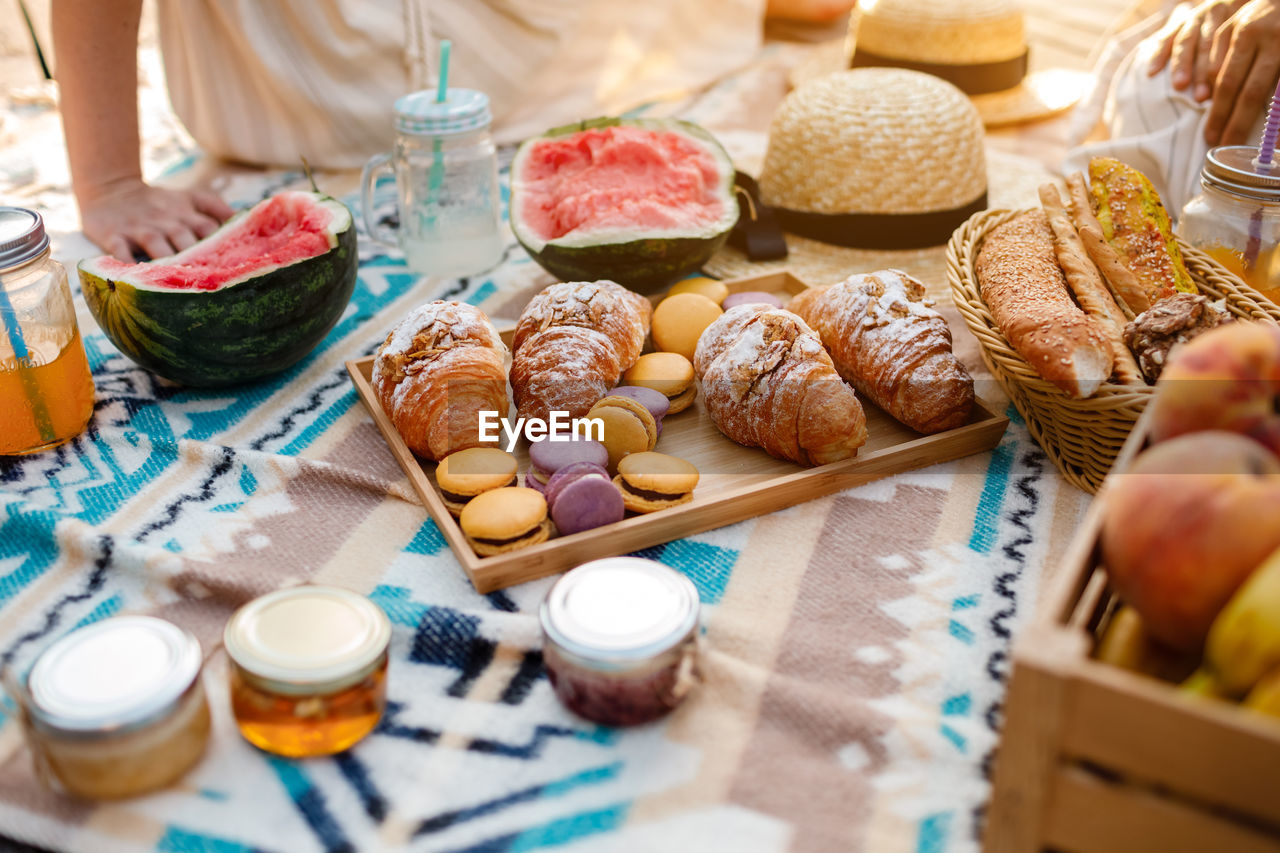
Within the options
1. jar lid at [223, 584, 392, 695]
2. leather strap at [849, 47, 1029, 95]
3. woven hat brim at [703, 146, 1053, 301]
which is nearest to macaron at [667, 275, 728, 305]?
woven hat brim at [703, 146, 1053, 301]

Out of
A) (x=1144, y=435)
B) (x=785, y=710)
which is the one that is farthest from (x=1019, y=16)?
(x=785, y=710)

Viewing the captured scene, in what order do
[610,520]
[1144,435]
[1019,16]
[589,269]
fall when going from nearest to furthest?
[1144,435], [610,520], [589,269], [1019,16]

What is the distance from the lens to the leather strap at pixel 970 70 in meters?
2.25

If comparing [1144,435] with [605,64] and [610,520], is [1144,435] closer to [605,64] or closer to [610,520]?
[610,520]

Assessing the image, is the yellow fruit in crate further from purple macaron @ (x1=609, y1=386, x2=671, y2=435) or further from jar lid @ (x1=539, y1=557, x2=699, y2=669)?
purple macaron @ (x1=609, y1=386, x2=671, y2=435)

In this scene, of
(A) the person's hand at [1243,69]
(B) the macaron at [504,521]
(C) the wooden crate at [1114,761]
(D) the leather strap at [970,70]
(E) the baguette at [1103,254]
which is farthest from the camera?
(D) the leather strap at [970,70]

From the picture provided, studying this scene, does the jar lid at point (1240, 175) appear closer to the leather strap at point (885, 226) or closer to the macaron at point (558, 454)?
the leather strap at point (885, 226)

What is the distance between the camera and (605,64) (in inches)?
103

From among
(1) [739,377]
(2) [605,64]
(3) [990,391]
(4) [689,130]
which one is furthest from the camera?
(2) [605,64]

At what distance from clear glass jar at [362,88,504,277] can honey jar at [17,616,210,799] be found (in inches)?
40.7

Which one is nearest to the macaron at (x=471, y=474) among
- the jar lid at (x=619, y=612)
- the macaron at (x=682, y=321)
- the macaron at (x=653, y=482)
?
the macaron at (x=653, y=482)

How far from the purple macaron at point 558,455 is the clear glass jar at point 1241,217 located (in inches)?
34.9

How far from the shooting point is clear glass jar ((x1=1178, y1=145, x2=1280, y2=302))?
1272 mm

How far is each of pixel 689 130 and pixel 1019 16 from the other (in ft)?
3.30
